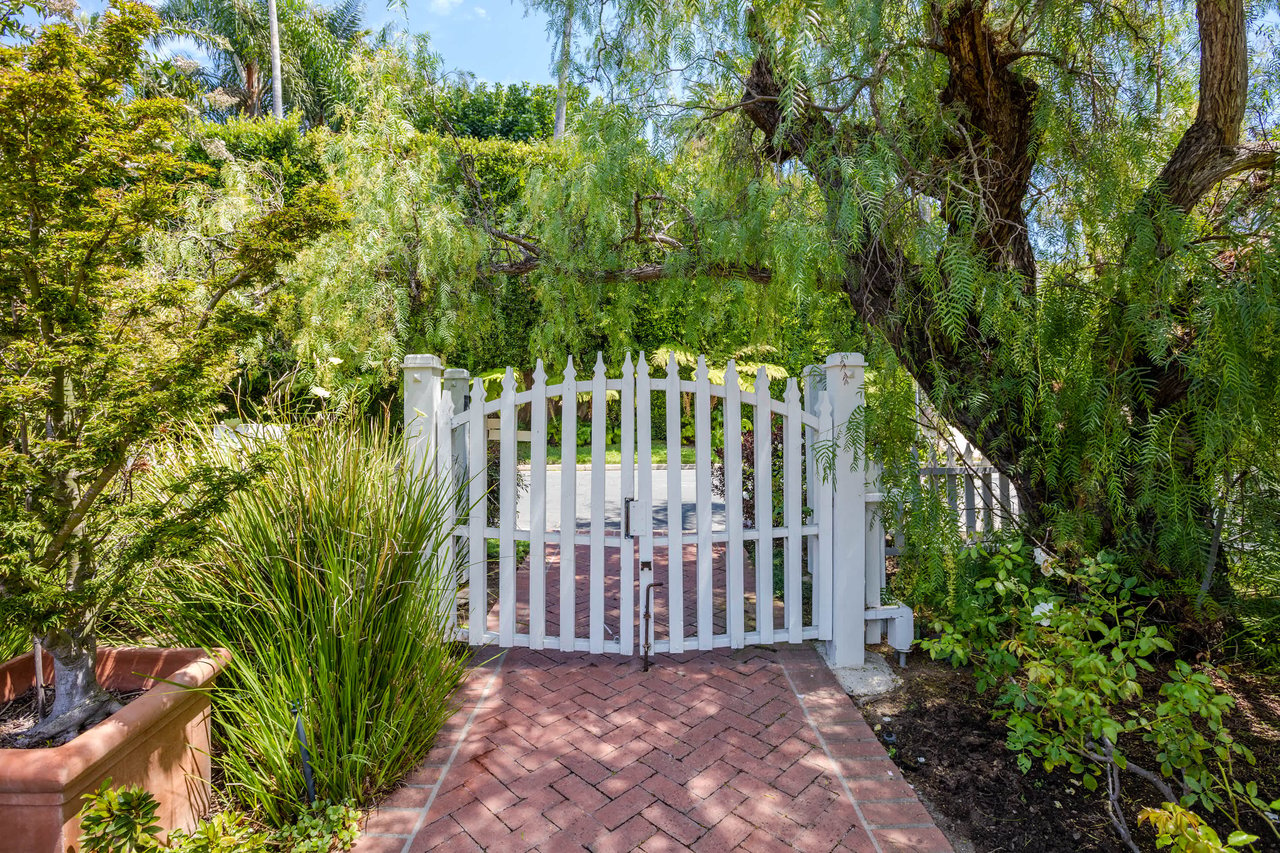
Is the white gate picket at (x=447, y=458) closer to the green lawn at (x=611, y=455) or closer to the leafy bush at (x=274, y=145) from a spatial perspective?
the green lawn at (x=611, y=455)

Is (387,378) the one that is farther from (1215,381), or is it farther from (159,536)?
(1215,381)

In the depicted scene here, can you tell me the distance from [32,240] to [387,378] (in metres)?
3.14

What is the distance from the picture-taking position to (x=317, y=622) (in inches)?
86.8

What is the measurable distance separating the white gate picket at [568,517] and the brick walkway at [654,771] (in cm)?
25

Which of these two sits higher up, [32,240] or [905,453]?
[32,240]

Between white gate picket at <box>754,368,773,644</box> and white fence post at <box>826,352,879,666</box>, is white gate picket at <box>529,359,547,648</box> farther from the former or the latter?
white fence post at <box>826,352,879,666</box>

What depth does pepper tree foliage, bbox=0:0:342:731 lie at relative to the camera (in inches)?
70.1

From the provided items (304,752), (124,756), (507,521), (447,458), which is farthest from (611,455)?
(124,756)

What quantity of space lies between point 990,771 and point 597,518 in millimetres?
2035

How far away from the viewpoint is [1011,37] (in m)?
3.09

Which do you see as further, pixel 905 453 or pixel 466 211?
pixel 466 211

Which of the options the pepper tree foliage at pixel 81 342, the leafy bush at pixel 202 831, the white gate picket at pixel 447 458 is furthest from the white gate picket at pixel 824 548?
the pepper tree foliage at pixel 81 342

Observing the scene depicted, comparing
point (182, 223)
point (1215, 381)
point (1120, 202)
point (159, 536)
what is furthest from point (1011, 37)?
point (182, 223)

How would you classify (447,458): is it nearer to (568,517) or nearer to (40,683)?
(568,517)
